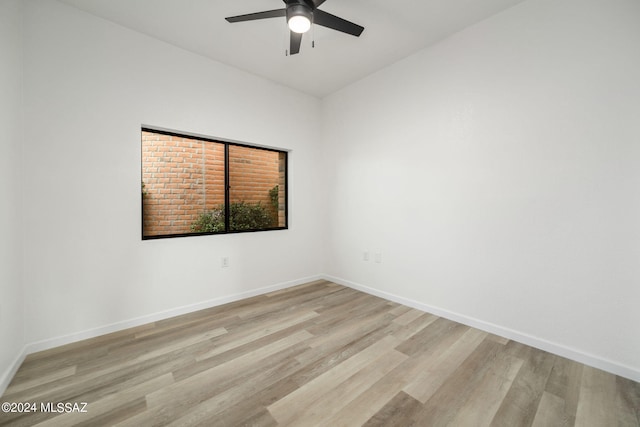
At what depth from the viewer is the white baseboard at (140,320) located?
2086mm

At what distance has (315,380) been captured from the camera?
1.72 m

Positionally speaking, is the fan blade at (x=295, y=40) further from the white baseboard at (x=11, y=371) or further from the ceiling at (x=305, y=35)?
the white baseboard at (x=11, y=371)

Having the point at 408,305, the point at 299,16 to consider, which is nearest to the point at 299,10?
the point at 299,16

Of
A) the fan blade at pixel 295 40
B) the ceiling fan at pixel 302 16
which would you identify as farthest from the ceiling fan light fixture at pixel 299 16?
the fan blade at pixel 295 40

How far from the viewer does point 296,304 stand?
3041 millimetres

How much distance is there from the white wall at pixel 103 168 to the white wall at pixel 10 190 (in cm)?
10

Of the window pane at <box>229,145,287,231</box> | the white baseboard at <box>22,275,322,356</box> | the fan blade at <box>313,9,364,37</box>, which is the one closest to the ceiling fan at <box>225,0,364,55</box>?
the fan blade at <box>313,9,364,37</box>

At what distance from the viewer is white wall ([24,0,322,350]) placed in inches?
81.5

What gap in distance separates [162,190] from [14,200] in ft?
3.87

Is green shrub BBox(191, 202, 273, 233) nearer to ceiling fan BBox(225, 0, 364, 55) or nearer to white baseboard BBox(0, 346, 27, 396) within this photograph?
white baseboard BBox(0, 346, 27, 396)

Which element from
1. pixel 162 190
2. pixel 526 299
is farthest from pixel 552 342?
pixel 162 190

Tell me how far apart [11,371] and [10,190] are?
4.05ft

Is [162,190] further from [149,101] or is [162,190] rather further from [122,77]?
[122,77]

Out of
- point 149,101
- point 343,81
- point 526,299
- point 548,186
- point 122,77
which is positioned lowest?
point 526,299
